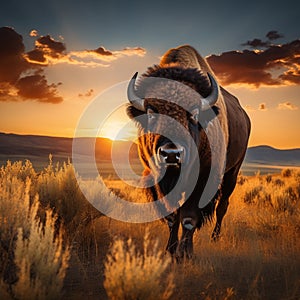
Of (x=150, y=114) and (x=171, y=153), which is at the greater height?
(x=150, y=114)

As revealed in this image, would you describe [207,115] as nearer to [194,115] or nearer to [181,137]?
[194,115]

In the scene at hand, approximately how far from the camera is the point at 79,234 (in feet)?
21.6

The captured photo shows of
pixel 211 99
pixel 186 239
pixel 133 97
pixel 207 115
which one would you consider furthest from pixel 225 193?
pixel 133 97

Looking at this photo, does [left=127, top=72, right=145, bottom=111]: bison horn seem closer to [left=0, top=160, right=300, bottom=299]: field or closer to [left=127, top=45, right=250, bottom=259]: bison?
[left=127, top=45, right=250, bottom=259]: bison

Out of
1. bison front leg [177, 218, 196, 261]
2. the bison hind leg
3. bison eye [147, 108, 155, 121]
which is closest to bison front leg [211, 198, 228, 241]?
the bison hind leg

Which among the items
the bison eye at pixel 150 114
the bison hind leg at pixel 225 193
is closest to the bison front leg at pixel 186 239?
the bison eye at pixel 150 114

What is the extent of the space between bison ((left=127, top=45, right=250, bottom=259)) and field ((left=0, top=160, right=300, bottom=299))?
2.23ft

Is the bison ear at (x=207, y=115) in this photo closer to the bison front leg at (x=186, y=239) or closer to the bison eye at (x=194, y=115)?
the bison eye at (x=194, y=115)

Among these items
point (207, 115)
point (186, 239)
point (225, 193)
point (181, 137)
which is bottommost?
point (186, 239)

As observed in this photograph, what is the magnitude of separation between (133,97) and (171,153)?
4.95 ft

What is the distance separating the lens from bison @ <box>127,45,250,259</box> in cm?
527

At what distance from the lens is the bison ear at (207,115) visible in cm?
571

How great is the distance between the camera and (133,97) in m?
5.86

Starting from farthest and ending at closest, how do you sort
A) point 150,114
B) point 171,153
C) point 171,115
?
point 150,114 → point 171,115 → point 171,153
